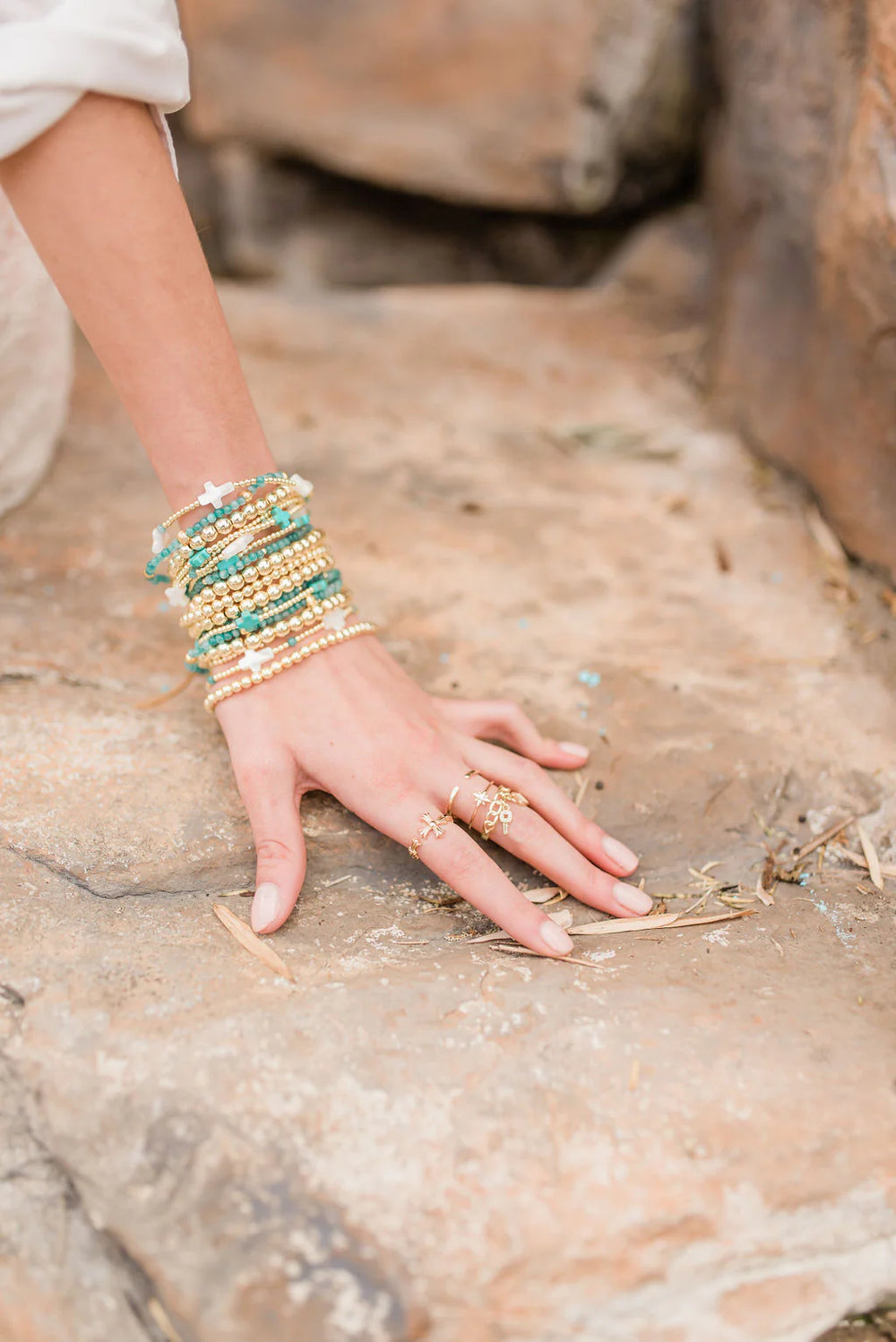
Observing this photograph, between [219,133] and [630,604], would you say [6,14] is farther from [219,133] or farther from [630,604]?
[219,133]

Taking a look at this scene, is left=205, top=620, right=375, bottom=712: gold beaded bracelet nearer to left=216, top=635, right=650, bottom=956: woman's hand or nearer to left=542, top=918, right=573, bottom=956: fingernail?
left=216, top=635, right=650, bottom=956: woman's hand

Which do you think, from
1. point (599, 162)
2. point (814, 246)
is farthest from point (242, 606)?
point (599, 162)

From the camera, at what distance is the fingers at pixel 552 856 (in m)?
1.44

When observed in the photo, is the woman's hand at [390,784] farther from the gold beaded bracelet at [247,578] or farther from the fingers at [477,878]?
the gold beaded bracelet at [247,578]

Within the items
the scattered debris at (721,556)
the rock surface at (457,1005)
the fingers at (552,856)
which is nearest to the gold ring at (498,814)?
the fingers at (552,856)

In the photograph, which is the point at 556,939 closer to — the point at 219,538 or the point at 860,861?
the point at 860,861

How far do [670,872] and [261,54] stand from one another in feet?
10.8

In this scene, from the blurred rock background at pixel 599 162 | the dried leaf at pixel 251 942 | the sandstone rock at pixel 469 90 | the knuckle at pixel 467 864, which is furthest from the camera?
the sandstone rock at pixel 469 90

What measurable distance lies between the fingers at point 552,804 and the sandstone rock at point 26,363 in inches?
48.2

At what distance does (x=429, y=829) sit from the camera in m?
1.41

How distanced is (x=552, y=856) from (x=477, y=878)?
130mm

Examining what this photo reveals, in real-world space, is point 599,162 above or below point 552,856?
above

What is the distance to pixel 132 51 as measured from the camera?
4.71ft

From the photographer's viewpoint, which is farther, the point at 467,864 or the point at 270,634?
the point at 270,634
